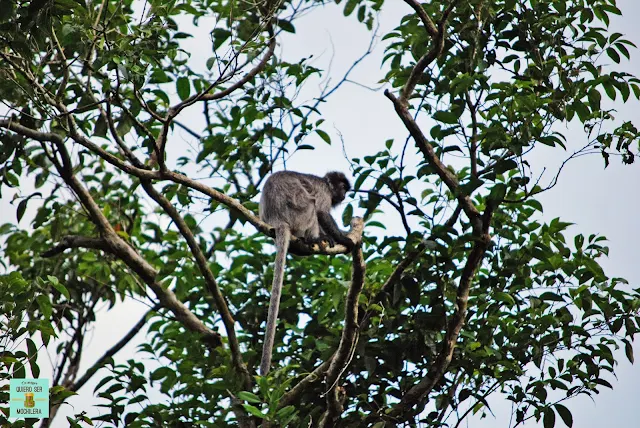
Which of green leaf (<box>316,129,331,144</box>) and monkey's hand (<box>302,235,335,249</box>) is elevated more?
green leaf (<box>316,129,331,144</box>)

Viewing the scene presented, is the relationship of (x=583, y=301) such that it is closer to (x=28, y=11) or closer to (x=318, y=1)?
(x=318, y=1)

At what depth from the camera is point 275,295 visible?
4.99 meters

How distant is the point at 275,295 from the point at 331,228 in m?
1.07

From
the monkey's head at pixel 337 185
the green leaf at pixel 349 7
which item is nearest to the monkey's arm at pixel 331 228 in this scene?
the monkey's head at pixel 337 185

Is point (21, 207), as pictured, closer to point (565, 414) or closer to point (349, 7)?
point (349, 7)

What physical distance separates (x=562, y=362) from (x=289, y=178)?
264 centimetres

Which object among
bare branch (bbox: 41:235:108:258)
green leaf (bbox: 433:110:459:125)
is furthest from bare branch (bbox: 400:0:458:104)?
bare branch (bbox: 41:235:108:258)

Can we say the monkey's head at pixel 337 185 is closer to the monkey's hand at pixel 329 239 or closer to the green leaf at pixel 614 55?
the monkey's hand at pixel 329 239

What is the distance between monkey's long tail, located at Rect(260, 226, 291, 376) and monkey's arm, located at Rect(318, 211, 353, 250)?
0.36 meters

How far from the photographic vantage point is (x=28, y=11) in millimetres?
3711

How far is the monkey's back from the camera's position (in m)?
6.04

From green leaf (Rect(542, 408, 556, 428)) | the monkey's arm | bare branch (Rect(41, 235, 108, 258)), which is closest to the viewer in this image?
green leaf (Rect(542, 408, 556, 428))

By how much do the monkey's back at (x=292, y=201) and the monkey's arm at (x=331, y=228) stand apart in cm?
8

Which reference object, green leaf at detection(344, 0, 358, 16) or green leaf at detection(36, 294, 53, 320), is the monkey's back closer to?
green leaf at detection(344, 0, 358, 16)
